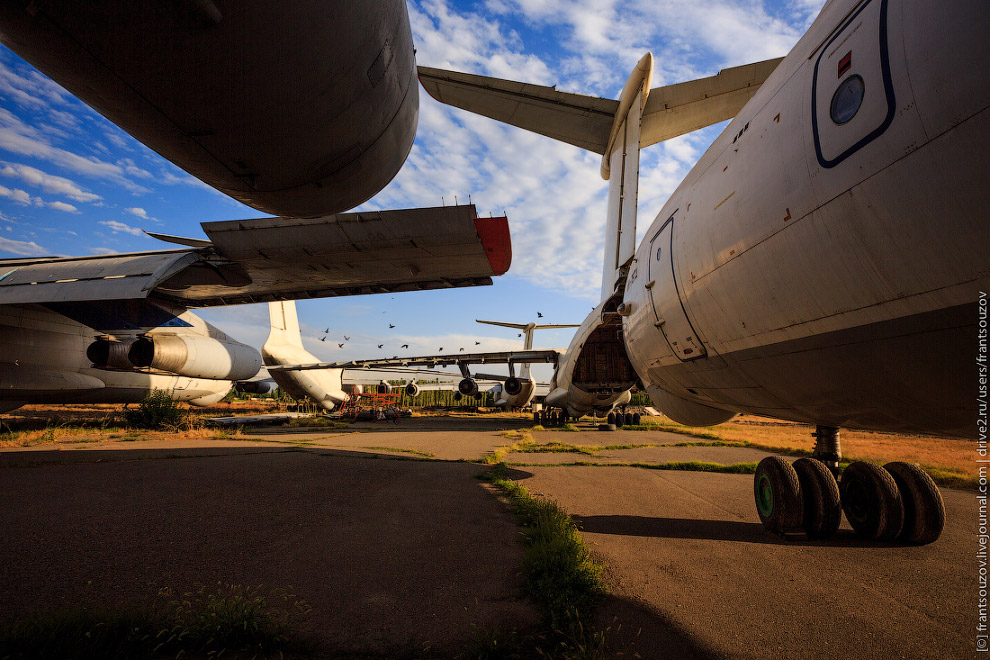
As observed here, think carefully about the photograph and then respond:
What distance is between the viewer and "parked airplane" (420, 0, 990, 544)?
171cm

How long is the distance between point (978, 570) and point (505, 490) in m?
5.01

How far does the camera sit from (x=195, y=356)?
14.1m

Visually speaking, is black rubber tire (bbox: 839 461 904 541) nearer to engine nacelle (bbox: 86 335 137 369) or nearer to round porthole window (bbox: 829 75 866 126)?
round porthole window (bbox: 829 75 866 126)

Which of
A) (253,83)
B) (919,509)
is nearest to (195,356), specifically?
(253,83)

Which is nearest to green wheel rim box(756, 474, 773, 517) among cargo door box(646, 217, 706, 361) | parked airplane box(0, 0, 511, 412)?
cargo door box(646, 217, 706, 361)

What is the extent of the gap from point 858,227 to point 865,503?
425 centimetres

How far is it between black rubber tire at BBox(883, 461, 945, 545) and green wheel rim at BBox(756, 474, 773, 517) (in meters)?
1.21

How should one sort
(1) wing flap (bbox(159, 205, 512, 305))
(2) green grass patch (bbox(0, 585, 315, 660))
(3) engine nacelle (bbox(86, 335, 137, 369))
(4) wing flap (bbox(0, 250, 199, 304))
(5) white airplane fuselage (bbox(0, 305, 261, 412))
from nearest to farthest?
(2) green grass patch (bbox(0, 585, 315, 660)) < (1) wing flap (bbox(159, 205, 512, 305)) < (4) wing flap (bbox(0, 250, 199, 304)) < (5) white airplane fuselage (bbox(0, 305, 261, 412)) < (3) engine nacelle (bbox(86, 335, 137, 369))

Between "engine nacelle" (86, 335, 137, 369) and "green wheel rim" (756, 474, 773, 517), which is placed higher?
"engine nacelle" (86, 335, 137, 369)

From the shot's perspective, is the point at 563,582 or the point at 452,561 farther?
the point at 452,561

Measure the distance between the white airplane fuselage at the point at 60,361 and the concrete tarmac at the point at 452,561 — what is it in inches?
325

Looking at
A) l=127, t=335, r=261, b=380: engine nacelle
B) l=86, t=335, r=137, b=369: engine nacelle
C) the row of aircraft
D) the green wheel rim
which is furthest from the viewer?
l=127, t=335, r=261, b=380: engine nacelle

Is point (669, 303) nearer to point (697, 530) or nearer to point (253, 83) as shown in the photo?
point (697, 530)

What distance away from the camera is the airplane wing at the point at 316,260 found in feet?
16.5
